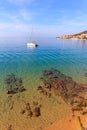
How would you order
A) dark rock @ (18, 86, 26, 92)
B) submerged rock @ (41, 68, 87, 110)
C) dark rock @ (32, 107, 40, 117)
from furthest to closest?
dark rock @ (18, 86, 26, 92) → submerged rock @ (41, 68, 87, 110) → dark rock @ (32, 107, 40, 117)

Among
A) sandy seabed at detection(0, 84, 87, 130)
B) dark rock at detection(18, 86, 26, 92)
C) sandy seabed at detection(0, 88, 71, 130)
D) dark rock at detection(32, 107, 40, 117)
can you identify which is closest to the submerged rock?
sandy seabed at detection(0, 84, 87, 130)

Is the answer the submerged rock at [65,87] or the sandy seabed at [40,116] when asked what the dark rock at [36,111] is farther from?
the submerged rock at [65,87]

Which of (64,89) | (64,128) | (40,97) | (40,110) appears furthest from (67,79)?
(64,128)

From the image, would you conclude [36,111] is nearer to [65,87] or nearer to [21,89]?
[21,89]

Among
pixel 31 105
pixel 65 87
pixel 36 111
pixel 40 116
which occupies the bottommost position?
pixel 40 116

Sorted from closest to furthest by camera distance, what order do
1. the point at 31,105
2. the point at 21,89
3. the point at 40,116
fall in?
the point at 40,116 < the point at 31,105 < the point at 21,89

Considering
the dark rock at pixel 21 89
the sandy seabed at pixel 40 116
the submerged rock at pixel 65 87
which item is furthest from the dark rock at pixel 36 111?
the dark rock at pixel 21 89

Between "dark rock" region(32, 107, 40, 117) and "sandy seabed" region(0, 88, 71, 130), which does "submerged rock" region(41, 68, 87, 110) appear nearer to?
"sandy seabed" region(0, 88, 71, 130)

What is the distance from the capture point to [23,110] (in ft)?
78.2

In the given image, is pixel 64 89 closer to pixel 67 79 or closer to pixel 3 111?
pixel 67 79

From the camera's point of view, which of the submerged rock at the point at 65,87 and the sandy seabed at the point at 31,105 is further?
the submerged rock at the point at 65,87

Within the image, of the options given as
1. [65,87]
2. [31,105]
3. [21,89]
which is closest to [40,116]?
[31,105]

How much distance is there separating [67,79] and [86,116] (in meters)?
14.5

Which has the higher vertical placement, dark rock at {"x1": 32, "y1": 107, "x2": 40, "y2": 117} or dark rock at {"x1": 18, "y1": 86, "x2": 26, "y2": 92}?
dark rock at {"x1": 18, "y1": 86, "x2": 26, "y2": 92}
